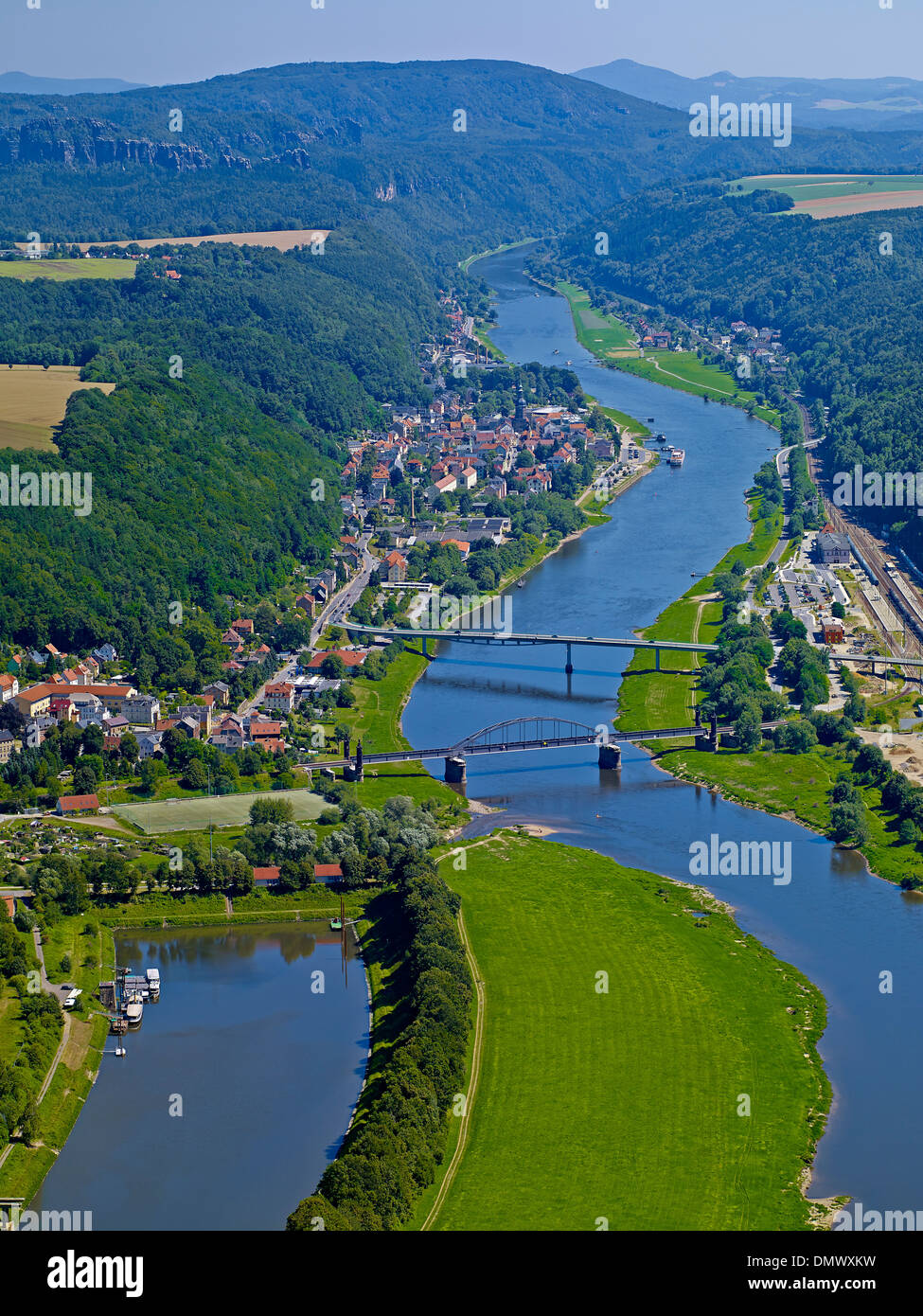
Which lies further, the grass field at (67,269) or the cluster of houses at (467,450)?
the grass field at (67,269)

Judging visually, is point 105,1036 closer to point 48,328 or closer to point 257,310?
point 48,328

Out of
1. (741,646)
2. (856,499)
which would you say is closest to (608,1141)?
(741,646)

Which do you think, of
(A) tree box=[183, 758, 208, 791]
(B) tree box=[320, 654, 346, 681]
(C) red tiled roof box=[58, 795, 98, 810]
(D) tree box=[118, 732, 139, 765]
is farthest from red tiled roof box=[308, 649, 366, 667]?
(C) red tiled roof box=[58, 795, 98, 810]

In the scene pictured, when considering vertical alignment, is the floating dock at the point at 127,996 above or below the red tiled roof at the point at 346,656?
below

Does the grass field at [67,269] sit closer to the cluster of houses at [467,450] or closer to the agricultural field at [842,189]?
the cluster of houses at [467,450]

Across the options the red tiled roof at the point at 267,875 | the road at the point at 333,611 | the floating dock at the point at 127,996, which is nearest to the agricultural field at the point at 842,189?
the road at the point at 333,611

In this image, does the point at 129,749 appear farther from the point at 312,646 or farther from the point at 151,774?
the point at 312,646
